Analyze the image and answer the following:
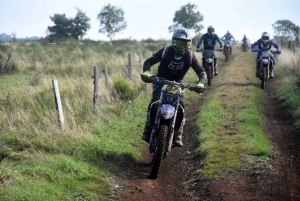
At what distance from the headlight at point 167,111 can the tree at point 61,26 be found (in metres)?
58.5

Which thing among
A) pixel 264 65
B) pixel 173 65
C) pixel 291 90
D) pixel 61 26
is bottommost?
pixel 291 90

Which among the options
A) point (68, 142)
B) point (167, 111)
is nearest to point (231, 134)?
point (167, 111)

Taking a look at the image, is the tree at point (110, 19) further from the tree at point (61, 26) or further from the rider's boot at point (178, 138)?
the rider's boot at point (178, 138)

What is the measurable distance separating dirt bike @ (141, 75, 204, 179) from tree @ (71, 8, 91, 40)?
56.2 meters

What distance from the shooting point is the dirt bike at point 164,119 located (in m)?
6.10

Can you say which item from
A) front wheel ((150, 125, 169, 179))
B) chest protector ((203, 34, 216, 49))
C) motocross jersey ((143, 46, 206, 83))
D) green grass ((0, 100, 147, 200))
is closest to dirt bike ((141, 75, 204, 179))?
front wheel ((150, 125, 169, 179))

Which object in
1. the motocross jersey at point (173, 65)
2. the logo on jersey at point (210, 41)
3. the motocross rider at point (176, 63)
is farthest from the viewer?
the logo on jersey at point (210, 41)

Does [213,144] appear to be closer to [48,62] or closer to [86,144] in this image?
[86,144]

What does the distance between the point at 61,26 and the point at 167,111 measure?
6030 centimetres

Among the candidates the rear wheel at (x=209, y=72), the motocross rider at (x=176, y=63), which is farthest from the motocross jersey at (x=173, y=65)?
the rear wheel at (x=209, y=72)

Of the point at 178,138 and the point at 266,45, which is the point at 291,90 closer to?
the point at 266,45

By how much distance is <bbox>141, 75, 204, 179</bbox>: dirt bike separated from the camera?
6096mm

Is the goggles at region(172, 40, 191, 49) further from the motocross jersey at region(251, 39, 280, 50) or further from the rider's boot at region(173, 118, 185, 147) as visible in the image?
the motocross jersey at region(251, 39, 280, 50)

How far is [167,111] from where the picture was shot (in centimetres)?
608
